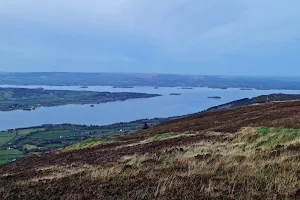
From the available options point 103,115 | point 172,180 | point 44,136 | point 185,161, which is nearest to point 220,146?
point 185,161

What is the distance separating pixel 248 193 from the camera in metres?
7.92

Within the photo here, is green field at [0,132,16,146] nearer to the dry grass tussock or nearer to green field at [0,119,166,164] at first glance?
green field at [0,119,166,164]

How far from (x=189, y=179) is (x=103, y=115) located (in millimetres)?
174368

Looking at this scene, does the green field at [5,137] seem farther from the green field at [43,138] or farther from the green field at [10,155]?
the green field at [10,155]

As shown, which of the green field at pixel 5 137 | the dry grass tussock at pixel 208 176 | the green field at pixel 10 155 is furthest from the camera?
the green field at pixel 5 137

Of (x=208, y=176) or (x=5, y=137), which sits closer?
(x=208, y=176)

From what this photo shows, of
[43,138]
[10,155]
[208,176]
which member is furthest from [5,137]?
[208,176]

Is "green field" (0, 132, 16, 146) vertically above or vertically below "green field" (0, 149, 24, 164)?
below

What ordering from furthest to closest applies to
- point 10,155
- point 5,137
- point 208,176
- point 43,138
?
point 5,137 < point 43,138 < point 10,155 < point 208,176

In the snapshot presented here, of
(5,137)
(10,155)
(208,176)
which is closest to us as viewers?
(208,176)

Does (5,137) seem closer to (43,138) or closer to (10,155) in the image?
(43,138)


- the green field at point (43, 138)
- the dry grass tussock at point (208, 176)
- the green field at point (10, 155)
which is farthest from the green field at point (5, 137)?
the dry grass tussock at point (208, 176)

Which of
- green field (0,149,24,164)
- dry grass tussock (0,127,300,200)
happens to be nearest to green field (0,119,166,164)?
green field (0,149,24,164)

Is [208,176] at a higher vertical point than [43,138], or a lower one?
higher
